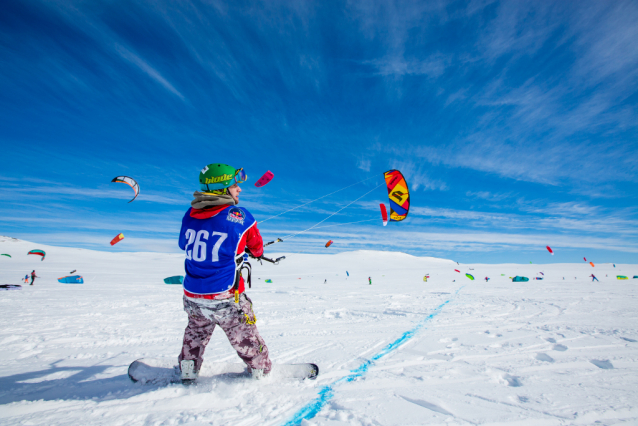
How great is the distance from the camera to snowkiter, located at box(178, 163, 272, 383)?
2631 mm

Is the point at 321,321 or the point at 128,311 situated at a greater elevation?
the point at 128,311

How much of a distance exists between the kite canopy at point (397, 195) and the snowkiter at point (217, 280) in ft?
25.7

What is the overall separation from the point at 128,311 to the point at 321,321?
543 cm

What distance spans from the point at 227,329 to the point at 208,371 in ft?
2.29

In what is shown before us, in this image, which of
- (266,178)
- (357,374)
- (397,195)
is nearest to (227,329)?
(357,374)

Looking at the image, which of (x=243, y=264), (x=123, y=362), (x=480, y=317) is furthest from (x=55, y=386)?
(x=480, y=317)

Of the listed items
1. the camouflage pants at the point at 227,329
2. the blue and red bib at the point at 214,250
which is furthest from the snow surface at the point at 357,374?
the blue and red bib at the point at 214,250

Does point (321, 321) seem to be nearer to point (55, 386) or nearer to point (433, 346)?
point (433, 346)

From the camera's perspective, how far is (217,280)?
8.63ft

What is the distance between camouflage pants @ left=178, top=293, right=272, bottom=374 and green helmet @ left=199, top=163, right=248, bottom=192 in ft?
3.89

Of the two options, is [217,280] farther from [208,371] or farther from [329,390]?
[329,390]

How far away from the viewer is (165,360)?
10.6 feet

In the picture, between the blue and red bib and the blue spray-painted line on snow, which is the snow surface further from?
the blue and red bib

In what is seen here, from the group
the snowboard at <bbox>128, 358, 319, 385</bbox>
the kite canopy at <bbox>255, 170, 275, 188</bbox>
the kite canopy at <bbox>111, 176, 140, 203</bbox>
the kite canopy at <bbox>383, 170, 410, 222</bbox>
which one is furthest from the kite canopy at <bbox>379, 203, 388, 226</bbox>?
the kite canopy at <bbox>111, 176, 140, 203</bbox>
